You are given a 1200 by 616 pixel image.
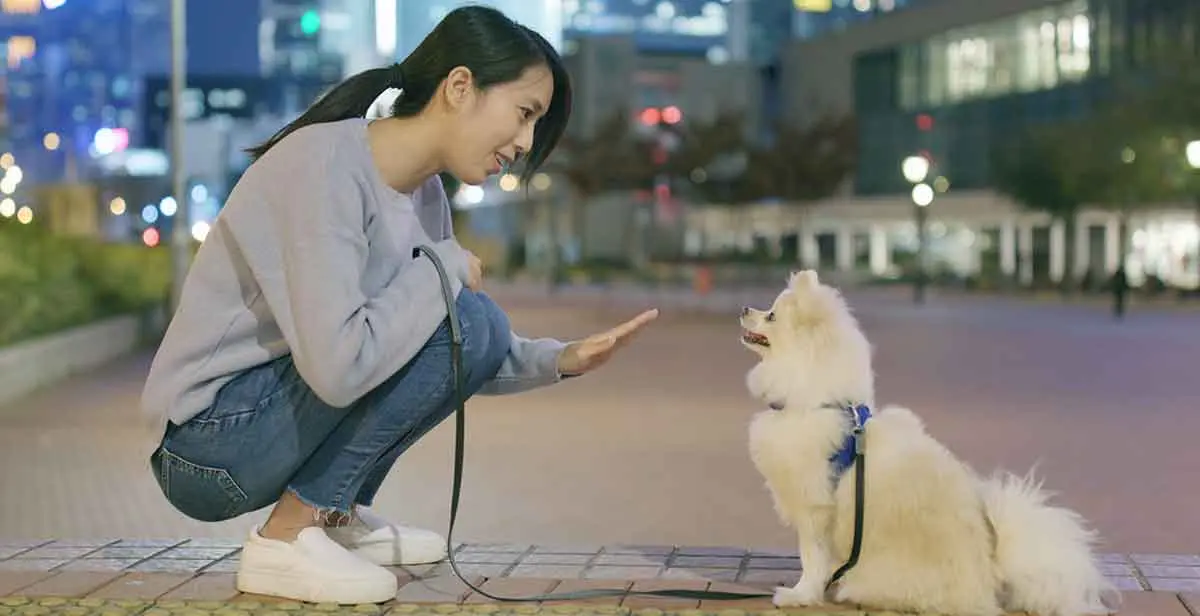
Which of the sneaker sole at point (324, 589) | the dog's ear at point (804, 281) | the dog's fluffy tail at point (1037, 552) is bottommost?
the sneaker sole at point (324, 589)

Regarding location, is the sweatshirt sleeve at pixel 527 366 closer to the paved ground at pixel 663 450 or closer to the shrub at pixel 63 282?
the paved ground at pixel 663 450

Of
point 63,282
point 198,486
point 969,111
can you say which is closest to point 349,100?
point 198,486

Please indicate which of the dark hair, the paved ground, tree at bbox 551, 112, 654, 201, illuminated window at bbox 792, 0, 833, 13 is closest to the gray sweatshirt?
the dark hair

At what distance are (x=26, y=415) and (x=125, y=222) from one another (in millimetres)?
80485

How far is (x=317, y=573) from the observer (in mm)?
4832

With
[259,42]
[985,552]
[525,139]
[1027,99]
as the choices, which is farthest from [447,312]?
[259,42]

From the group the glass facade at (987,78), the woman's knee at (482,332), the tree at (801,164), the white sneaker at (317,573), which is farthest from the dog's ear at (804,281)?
the tree at (801,164)

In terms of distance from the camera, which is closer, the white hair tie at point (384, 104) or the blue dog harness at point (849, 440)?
the blue dog harness at point (849, 440)

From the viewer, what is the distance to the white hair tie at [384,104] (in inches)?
197

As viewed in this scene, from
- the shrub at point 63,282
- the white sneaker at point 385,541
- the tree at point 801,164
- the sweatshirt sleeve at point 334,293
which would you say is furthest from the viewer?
the tree at point 801,164

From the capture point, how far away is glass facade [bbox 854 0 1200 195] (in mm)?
58156

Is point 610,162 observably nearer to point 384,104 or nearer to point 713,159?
point 713,159

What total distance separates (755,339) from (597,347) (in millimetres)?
476

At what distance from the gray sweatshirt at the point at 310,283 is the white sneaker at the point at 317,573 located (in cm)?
50
